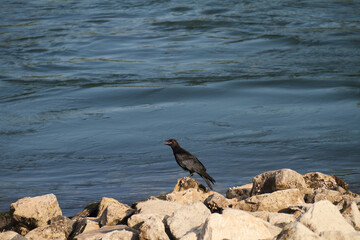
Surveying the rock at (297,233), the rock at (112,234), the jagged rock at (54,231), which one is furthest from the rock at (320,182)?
the rock at (297,233)

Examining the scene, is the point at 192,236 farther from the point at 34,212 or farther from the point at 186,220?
the point at 34,212

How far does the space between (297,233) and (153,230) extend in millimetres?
1297

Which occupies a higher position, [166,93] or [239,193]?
[239,193]

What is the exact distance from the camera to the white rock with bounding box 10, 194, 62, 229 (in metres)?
6.59

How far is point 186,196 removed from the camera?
700 cm

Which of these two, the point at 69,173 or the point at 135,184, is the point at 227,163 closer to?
the point at 135,184

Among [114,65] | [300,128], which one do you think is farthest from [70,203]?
[114,65]

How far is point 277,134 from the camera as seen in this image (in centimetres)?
1202

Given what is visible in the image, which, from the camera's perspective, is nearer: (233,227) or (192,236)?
(233,227)

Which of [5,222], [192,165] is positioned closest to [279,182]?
[192,165]

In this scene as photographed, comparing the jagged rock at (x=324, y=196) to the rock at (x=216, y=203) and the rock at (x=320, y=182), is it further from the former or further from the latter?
the rock at (x=216, y=203)

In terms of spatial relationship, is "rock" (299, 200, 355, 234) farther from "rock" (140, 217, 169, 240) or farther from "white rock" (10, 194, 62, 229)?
"white rock" (10, 194, 62, 229)

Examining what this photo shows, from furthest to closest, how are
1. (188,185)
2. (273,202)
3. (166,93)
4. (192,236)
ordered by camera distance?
(166,93) → (188,185) → (273,202) → (192,236)

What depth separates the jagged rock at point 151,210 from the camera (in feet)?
19.1
